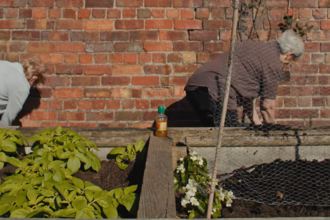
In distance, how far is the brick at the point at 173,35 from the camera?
141 inches

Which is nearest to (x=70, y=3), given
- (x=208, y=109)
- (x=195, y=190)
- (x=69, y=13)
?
(x=69, y=13)

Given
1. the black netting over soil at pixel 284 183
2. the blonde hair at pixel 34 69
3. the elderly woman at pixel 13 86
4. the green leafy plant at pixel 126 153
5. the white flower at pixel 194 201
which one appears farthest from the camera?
the blonde hair at pixel 34 69

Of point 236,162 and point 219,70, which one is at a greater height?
point 219,70

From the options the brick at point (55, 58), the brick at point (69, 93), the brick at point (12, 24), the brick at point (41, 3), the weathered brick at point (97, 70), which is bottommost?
the brick at point (69, 93)

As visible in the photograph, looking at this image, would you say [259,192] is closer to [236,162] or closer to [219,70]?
[236,162]

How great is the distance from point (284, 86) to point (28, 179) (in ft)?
8.91

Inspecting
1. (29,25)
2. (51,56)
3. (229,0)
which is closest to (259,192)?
(229,0)

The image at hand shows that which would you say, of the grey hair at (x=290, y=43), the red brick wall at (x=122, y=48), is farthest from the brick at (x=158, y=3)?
the grey hair at (x=290, y=43)

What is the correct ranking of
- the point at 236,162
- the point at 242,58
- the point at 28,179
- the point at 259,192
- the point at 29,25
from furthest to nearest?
the point at 29,25
the point at 242,58
the point at 236,162
the point at 259,192
the point at 28,179

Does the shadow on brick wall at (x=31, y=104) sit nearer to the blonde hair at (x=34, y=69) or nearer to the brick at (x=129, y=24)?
the blonde hair at (x=34, y=69)

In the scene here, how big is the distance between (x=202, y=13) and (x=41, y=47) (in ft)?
5.23

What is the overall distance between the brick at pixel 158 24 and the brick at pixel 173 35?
58mm

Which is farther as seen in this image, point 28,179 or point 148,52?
point 148,52

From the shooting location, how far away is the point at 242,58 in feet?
9.98
